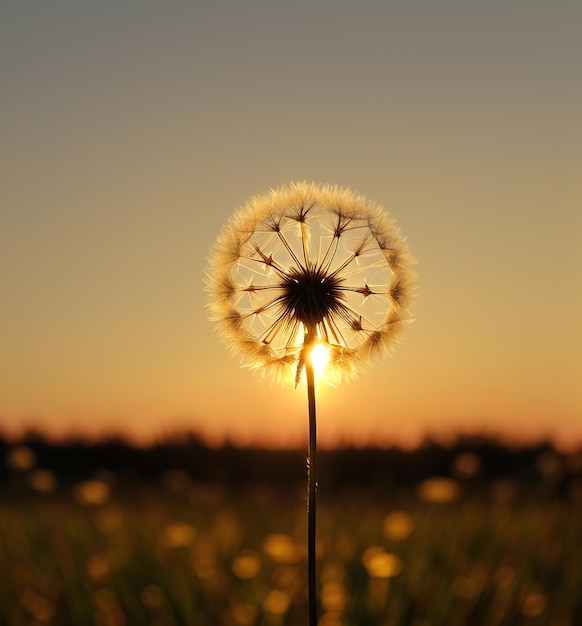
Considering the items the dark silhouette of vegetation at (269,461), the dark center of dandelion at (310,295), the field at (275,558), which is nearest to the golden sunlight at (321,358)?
the dark center of dandelion at (310,295)

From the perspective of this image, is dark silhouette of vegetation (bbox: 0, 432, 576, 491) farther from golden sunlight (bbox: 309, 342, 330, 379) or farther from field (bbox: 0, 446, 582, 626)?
golden sunlight (bbox: 309, 342, 330, 379)

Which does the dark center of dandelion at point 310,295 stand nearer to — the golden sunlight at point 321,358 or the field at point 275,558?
the golden sunlight at point 321,358

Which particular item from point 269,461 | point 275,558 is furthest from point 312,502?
point 269,461

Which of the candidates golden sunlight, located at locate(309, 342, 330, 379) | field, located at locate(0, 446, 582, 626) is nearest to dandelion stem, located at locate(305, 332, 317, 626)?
golden sunlight, located at locate(309, 342, 330, 379)

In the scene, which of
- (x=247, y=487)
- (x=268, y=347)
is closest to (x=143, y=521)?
(x=247, y=487)

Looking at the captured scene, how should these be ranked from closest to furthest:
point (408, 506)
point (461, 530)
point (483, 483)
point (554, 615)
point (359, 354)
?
point (359, 354)
point (554, 615)
point (461, 530)
point (408, 506)
point (483, 483)

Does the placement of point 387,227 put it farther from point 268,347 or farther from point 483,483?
point 483,483
